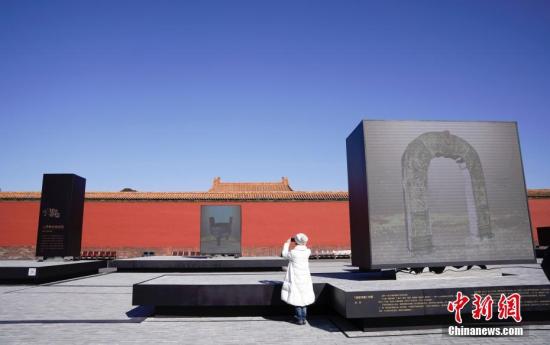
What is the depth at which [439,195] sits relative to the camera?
6680 mm

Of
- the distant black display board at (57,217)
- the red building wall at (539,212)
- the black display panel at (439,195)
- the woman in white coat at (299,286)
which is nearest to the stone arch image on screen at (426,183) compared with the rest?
the black display panel at (439,195)

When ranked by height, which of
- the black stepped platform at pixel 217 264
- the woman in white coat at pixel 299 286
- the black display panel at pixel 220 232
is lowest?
the black stepped platform at pixel 217 264

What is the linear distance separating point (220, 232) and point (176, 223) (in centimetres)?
613

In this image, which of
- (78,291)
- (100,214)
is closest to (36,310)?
(78,291)

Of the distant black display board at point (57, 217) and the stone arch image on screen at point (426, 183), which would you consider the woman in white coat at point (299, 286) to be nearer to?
the stone arch image on screen at point (426, 183)

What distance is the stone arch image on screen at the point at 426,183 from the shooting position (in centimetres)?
650

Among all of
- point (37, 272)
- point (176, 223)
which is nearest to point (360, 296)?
point (37, 272)

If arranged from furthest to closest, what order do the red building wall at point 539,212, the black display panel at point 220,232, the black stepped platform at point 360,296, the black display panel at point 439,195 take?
the red building wall at point 539,212 → the black display panel at point 220,232 → the black display panel at point 439,195 → the black stepped platform at point 360,296

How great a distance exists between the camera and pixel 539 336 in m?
4.56

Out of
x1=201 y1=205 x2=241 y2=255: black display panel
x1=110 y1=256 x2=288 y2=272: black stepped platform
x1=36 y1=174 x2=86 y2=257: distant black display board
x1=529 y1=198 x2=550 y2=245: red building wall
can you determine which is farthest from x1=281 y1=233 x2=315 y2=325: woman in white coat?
x1=529 y1=198 x2=550 y2=245: red building wall

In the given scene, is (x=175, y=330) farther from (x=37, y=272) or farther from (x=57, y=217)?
(x=57, y=217)

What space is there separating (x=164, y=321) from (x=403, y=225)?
4.42 m

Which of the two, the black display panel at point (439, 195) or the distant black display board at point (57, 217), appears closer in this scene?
the black display panel at point (439, 195)

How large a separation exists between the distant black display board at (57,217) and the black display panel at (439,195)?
10.5 meters
